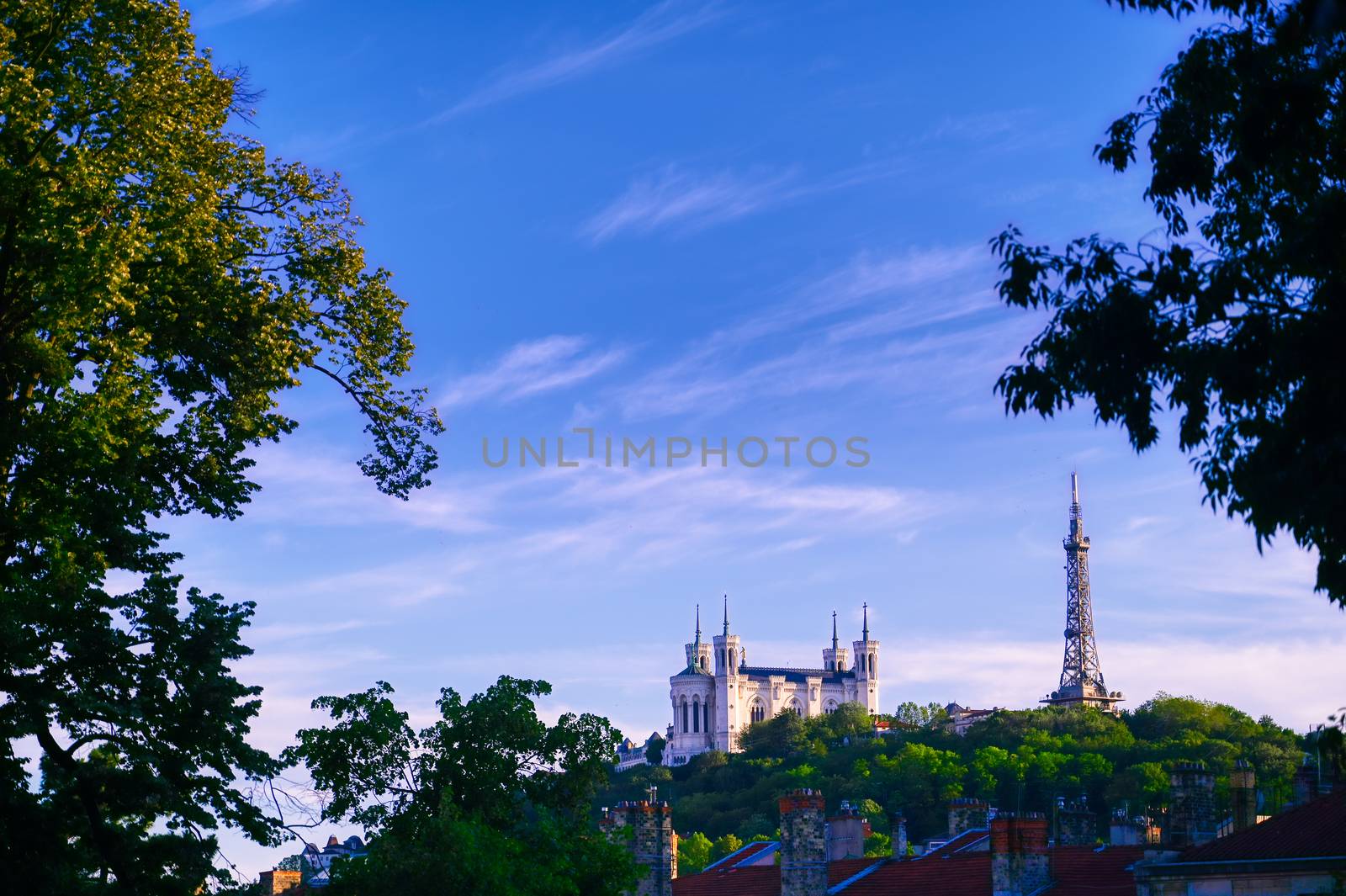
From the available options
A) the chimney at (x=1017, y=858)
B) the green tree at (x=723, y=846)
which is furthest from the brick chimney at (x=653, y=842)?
the green tree at (x=723, y=846)

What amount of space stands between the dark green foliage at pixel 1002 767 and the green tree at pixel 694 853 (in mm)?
7982

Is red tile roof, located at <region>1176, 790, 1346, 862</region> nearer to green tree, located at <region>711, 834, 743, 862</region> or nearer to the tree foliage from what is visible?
the tree foliage

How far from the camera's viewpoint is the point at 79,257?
2356 centimetres

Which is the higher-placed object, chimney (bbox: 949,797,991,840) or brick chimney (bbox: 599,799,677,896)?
chimney (bbox: 949,797,991,840)

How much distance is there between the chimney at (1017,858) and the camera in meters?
39.3

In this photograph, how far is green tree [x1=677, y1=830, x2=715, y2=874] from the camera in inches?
5094

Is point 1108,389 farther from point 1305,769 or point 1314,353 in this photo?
point 1305,769

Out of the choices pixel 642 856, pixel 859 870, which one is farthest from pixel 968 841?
pixel 642 856

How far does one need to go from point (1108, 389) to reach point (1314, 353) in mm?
2236

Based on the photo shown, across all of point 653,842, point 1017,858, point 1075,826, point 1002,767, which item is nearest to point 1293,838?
point 1017,858

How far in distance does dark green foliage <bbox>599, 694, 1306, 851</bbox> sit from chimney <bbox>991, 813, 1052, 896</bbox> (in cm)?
7876

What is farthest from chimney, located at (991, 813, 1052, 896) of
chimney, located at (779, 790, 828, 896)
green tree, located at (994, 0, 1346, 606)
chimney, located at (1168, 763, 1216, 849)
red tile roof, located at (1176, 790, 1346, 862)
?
green tree, located at (994, 0, 1346, 606)

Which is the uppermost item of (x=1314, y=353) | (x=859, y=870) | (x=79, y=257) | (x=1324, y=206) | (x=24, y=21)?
(x=24, y=21)

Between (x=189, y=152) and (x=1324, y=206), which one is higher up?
(x=189, y=152)
